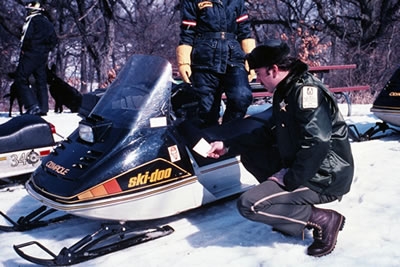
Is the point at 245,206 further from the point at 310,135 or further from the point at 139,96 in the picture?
the point at 139,96

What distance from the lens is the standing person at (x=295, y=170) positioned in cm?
236

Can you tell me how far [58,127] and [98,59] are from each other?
29.5 feet

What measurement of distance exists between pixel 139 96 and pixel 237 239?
104 cm

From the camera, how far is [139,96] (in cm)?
283

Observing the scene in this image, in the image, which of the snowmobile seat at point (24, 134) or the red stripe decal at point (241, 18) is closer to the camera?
the snowmobile seat at point (24, 134)

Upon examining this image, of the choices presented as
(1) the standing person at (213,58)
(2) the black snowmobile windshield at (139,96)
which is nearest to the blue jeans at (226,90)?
(1) the standing person at (213,58)

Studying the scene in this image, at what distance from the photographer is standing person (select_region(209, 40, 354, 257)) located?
2355 mm

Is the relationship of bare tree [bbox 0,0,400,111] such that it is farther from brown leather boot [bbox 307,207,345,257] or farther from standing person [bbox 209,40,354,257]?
brown leather boot [bbox 307,207,345,257]

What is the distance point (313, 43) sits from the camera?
1570cm

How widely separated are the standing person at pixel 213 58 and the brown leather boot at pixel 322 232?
1.35m

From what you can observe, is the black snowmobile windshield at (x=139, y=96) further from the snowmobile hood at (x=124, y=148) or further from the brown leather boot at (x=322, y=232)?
the brown leather boot at (x=322, y=232)

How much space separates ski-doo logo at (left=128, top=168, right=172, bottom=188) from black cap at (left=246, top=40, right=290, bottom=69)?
2.64 feet

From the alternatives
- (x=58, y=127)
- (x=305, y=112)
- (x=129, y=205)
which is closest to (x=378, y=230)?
(x=305, y=112)

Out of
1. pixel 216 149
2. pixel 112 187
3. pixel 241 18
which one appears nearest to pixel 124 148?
pixel 112 187
